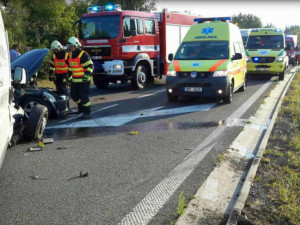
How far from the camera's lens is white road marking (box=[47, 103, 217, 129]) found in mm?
7467

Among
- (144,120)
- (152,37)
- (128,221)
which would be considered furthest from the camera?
(152,37)

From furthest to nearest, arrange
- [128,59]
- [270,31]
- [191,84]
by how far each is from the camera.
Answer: [270,31], [128,59], [191,84]

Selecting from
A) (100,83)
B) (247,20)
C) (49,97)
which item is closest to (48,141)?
(49,97)

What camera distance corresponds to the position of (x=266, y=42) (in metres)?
17.1

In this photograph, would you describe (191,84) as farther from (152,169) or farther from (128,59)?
(152,169)

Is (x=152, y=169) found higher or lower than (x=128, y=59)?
lower

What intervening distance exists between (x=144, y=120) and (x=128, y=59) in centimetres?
546

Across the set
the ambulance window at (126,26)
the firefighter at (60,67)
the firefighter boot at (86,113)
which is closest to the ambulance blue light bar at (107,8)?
the ambulance window at (126,26)

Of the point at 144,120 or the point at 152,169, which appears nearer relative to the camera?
the point at 152,169

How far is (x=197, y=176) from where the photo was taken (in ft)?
14.4

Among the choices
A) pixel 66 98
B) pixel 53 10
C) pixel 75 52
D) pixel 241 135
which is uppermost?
pixel 53 10

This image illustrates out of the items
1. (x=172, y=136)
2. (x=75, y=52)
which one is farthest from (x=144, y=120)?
(x=75, y=52)

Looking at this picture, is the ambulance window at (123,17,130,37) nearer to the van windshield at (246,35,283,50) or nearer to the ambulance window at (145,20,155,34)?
the ambulance window at (145,20,155,34)

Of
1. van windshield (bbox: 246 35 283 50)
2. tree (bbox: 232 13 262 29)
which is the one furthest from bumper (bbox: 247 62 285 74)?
tree (bbox: 232 13 262 29)
